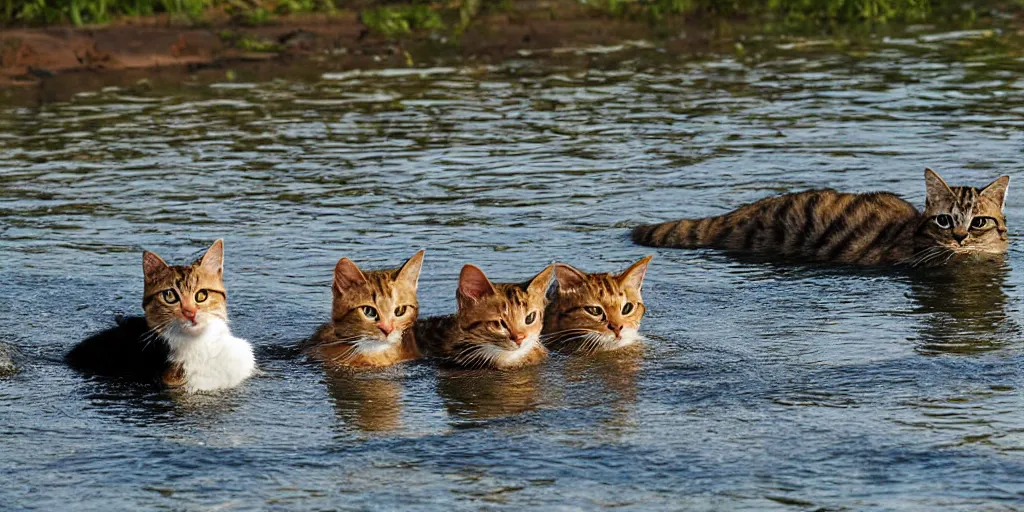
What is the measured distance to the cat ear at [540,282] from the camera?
8438 millimetres

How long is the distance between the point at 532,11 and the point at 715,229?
13.6m

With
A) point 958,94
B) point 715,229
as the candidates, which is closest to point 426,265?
point 715,229

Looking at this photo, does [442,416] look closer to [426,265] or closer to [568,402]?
[568,402]

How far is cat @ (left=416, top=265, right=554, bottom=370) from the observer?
8352 millimetres

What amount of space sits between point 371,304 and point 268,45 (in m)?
14.8

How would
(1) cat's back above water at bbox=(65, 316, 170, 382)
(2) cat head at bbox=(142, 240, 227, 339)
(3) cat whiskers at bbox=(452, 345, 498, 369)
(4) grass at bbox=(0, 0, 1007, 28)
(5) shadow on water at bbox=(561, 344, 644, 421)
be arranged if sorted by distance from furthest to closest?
1. (4) grass at bbox=(0, 0, 1007, 28)
2. (3) cat whiskers at bbox=(452, 345, 498, 369)
3. (1) cat's back above water at bbox=(65, 316, 170, 382)
4. (2) cat head at bbox=(142, 240, 227, 339)
5. (5) shadow on water at bbox=(561, 344, 644, 421)

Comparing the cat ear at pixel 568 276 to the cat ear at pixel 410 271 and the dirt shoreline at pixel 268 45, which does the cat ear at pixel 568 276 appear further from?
the dirt shoreline at pixel 268 45

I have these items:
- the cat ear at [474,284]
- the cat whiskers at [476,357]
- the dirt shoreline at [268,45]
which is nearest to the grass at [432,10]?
the dirt shoreline at [268,45]

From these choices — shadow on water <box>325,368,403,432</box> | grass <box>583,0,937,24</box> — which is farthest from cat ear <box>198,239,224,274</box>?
grass <box>583,0,937,24</box>

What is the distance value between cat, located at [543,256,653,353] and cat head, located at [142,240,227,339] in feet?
6.31

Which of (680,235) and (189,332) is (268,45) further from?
(189,332)

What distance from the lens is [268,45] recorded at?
2255 cm

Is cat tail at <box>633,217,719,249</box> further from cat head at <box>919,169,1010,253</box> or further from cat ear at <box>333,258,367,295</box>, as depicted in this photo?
cat ear at <box>333,258,367,295</box>

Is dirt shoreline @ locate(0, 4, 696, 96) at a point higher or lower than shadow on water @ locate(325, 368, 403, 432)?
higher
